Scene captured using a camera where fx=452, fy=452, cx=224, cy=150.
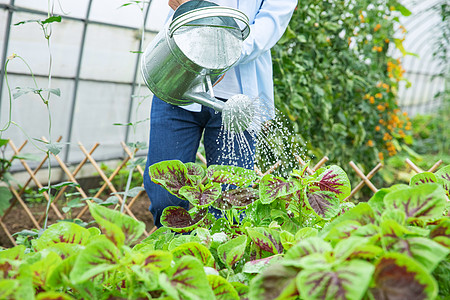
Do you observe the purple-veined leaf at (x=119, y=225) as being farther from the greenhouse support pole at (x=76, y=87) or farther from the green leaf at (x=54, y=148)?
the greenhouse support pole at (x=76, y=87)

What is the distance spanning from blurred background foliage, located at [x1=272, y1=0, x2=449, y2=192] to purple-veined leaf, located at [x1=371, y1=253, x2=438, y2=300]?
2.10 m

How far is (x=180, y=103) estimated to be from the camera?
1187 mm

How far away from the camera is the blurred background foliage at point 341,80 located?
287cm

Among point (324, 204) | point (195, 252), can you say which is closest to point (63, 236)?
point (195, 252)

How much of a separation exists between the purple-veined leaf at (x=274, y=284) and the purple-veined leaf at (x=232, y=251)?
5.7 inches

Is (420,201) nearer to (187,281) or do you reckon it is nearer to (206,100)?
(187,281)

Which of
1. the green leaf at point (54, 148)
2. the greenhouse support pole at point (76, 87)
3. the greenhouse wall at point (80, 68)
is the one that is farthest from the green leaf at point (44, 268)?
the greenhouse support pole at point (76, 87)

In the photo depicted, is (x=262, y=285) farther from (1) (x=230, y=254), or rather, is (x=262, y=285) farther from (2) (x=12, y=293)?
(2) (x=12, y=293)

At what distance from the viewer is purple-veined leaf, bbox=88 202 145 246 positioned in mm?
544

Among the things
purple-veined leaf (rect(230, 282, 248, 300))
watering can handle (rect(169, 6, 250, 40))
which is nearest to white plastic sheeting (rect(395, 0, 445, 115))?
watering can handle (rect(169, 6, 250, 40))

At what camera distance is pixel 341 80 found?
10.8 ft

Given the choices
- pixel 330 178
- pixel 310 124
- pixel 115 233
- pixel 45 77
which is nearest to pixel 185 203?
pixel 330 178

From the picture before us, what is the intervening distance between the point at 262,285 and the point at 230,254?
157mm

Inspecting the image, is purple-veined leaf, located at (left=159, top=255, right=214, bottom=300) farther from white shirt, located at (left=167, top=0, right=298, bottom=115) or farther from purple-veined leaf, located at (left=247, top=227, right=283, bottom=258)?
white shirt, located at (left=167, top=0, right=298, bottom=115)
